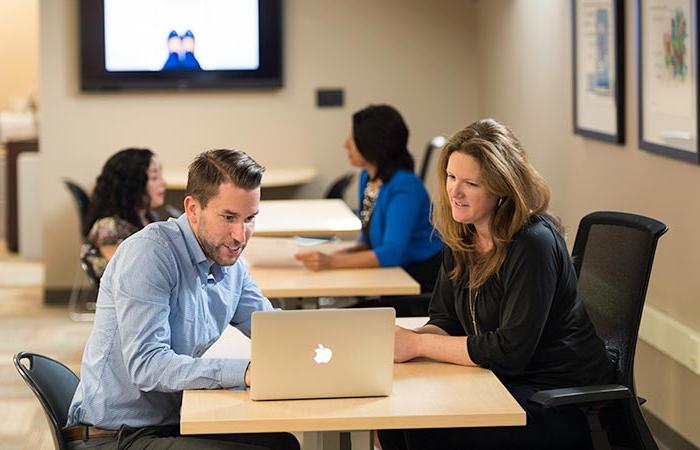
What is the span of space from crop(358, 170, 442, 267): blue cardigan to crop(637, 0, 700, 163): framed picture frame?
932 millimetres

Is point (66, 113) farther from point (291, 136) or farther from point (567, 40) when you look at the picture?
point (567, 40)

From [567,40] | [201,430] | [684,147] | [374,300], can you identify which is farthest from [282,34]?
[201,430]

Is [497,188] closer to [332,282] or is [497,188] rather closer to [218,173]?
[218,173]

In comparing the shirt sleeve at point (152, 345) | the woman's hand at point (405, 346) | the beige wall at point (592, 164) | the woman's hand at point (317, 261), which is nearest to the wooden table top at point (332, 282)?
the woman's hand at point (317, 261)

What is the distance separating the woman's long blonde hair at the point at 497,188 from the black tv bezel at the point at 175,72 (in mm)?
4517

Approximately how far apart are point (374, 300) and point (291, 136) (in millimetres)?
2914

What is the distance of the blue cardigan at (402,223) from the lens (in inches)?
194

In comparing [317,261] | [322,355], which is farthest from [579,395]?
[317,261]

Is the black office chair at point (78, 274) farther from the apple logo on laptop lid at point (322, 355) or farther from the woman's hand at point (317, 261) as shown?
the apple logo on laptop lid at point (322, 355)

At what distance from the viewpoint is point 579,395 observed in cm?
298

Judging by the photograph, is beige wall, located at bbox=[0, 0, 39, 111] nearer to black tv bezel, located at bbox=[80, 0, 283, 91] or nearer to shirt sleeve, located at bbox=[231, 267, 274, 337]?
black tv bezel, located at bbox=[80, 0, 283, 91]

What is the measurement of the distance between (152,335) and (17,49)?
9.89 meters

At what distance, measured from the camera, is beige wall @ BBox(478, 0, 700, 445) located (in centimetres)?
433

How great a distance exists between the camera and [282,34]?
7715mm
